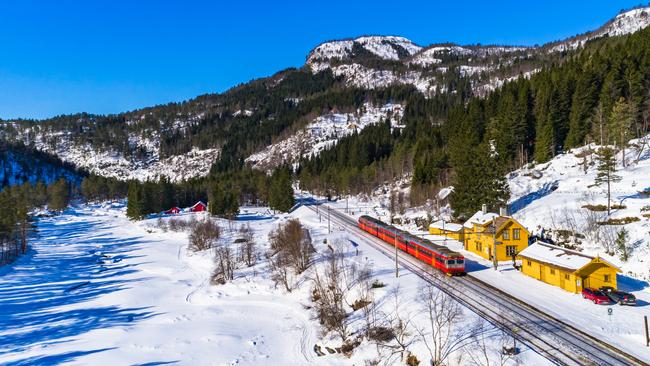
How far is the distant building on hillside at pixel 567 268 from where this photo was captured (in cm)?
3606

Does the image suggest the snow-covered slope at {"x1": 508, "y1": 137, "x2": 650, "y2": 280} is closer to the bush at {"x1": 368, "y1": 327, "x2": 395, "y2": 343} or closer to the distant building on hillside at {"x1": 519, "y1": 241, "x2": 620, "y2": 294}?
the distant building on hillside at {"x1": 519, "y1": 241, "x2": 620, "y2": 294}

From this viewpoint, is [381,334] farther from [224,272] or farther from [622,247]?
[224,272]

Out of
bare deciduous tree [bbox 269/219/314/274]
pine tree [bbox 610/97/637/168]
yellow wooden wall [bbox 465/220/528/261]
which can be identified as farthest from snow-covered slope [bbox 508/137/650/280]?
bare deciduous tree [bbox 269/219/314/274]

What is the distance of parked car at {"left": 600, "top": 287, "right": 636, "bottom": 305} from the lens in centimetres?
3278

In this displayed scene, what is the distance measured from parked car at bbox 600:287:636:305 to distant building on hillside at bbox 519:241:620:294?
2088 millimetres

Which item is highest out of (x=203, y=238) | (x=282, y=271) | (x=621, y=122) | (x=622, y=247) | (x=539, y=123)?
(x=539, y=123)

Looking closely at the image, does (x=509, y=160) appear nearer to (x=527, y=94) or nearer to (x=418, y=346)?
(x=527, y=94)

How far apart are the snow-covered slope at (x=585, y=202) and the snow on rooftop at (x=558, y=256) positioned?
7022 mm

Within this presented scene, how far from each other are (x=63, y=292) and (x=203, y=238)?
93.9ft

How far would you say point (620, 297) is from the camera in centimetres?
3309

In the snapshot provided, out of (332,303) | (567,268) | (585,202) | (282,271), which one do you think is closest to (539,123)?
(585,202)

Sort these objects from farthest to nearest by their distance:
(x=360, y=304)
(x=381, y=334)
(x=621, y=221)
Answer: (x=621, y=221) < (x=360, y=304) < (x=381, y=334)

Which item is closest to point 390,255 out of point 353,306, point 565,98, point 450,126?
point 353,306

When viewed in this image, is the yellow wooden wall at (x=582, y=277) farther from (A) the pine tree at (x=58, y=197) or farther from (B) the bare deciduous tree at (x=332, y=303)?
(A) the pine tree at (x=58, y=197)
